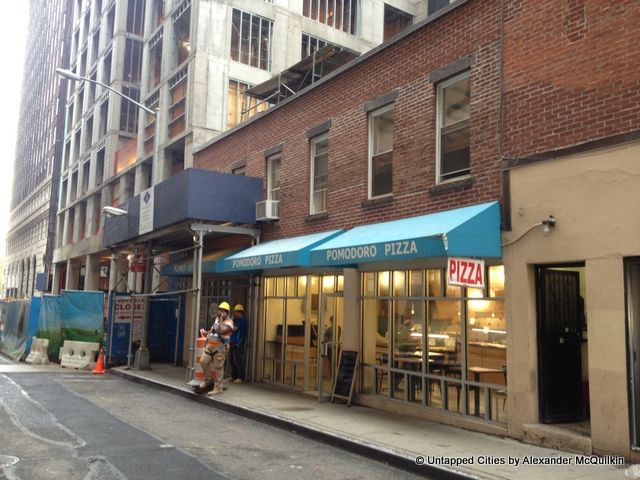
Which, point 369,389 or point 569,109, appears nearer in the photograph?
point 569,109

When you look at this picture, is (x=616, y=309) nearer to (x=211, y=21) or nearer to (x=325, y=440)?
(x=325, y=440)

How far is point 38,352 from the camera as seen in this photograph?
20.3 m

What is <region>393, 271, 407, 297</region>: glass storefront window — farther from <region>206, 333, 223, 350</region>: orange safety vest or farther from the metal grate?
the metal grate

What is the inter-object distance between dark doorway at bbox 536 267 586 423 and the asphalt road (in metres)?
2.58

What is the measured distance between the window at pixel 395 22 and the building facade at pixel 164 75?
2.3 inches

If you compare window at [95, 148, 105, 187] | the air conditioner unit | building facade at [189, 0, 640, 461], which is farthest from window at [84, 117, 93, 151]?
building facade at [189, 0, 640, 461]

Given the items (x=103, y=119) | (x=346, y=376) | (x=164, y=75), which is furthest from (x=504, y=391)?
→ (x=103, y=119)

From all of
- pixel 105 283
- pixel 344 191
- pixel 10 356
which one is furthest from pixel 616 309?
pixel 105 283

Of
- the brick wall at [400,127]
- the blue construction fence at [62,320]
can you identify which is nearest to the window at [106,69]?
the blue construction fence at [62,320]

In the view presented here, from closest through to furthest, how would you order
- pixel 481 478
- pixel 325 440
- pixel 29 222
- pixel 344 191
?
pixel 481 478 < pixel 325 440 < pixel 344 191 < pixel 29 222

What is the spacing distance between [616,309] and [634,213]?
3.85 ft

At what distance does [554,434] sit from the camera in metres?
7.91

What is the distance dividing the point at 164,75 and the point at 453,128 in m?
18.5

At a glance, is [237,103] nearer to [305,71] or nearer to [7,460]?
[305,71]
